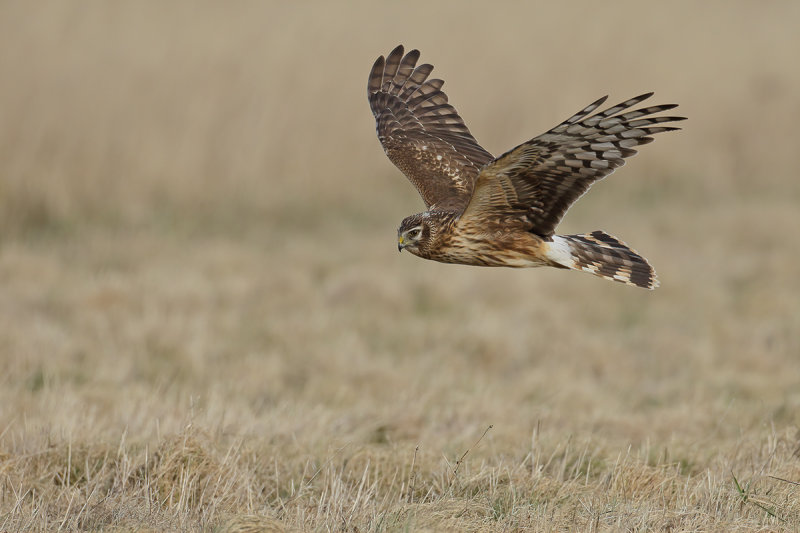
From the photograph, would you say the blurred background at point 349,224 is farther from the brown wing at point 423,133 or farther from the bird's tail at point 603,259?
the brown wing at point 423,133

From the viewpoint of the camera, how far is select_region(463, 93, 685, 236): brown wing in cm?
411

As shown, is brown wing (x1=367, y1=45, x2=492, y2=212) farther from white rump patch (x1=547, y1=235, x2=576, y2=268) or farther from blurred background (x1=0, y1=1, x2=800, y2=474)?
blurred background (x1=0, y1=1, x2=800, y2=474)

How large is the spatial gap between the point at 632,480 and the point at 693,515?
51 centimetres

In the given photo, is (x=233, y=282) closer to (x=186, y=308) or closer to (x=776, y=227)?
(x=186, y=308)

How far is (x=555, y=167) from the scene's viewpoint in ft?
14.2

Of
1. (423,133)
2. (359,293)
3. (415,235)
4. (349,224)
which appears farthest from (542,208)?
(349,224)

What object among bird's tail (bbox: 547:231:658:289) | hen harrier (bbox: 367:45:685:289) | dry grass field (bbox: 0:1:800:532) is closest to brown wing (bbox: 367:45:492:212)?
hen harrier (bbox: 367:45:685:289)

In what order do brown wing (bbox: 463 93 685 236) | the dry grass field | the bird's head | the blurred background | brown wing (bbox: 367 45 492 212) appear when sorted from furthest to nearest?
1. the blurred background
2. brown wing (bbox: 367 45 492 212)
3. the dry grass field
4. the bird's head
5. brown wing (bbox: 463 93 685 236)

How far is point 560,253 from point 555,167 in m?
0.36

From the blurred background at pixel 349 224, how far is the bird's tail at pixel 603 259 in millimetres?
1178

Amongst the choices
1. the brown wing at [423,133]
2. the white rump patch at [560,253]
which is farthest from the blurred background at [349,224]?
the white rump patch at [560,253]

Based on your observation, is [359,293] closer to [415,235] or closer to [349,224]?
[349,224]

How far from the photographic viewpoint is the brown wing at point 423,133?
5312 mm

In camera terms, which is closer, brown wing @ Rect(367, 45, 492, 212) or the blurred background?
brown wing @ Rect(367, 45, 492, 212)
